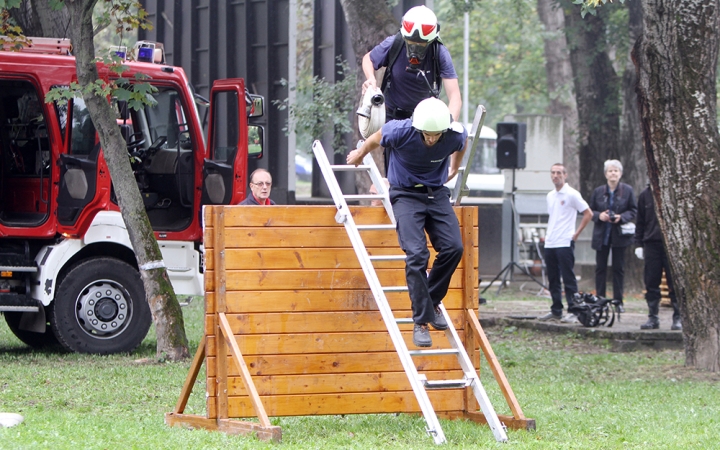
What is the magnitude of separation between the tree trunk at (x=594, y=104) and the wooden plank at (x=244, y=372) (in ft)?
54.1

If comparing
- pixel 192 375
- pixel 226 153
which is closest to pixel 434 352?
pixel 192 375

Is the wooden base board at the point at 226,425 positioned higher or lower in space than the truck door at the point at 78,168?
lower

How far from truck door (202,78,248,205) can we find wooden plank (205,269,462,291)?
15.7 feet

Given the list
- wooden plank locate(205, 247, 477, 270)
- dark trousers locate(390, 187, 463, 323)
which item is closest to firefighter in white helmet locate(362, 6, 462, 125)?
dark trousers locate(390, 187, 463, 323)

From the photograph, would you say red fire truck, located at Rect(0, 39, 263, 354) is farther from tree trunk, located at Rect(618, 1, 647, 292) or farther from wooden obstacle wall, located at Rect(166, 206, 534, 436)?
tree trunk, located at Rect(618, 1, 647, 292)

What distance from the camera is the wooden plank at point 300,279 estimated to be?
7496mm

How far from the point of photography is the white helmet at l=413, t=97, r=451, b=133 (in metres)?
7.18

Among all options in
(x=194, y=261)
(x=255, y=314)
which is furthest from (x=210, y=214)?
(x=194, y=261)

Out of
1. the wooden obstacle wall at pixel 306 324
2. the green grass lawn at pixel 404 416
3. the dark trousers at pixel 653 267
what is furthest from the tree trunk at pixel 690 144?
the wooden obstacle wall at pixel 306 324

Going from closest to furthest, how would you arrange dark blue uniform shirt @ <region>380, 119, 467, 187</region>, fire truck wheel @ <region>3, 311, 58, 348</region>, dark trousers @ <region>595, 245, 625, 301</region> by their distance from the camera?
dark blue uniform shirt @ <region>380, 119, 467, 187</region> < fire truck wheel @ <region>3, 311, 58, 348</region> < dark trousers @ <region>595, 245, 625, 301</region>

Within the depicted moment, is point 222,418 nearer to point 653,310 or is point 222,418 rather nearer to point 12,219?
point 12,219

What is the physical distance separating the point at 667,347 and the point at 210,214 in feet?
25.1

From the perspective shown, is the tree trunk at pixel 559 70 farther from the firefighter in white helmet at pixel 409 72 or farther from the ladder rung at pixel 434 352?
the ladder rung at pixel 434 352

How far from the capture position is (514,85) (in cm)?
4141
